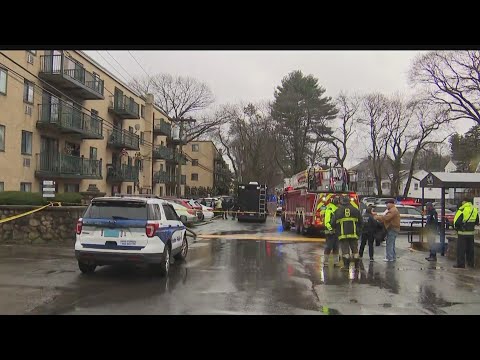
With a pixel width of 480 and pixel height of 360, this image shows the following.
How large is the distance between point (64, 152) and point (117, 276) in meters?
22.4

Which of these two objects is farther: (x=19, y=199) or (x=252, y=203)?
(x=252, y=203)

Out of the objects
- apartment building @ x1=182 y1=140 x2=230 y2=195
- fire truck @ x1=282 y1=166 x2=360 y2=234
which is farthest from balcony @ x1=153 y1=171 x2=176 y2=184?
fire truck @ x1=282 y1=166 x2=360 y2=234

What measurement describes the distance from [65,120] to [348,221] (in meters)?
21.7

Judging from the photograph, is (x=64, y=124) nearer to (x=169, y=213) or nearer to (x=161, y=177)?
(x=169, y=213)

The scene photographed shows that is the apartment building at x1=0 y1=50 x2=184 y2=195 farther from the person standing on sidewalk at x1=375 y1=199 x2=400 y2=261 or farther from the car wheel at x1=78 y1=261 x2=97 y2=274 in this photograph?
the person standing on sidewalk at x1=375 y1=199 x2=400 y2=261

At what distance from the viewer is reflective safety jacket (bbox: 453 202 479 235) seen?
1195cm

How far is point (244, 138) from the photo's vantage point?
71.2m

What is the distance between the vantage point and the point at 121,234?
992 cm

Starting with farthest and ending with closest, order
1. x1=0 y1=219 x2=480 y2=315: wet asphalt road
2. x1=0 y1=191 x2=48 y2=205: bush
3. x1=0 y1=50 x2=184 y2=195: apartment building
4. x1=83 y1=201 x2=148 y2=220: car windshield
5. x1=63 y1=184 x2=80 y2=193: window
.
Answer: x1=63 y1=184 x2=80 y2=193: window → x1=0 y1=50 x2=184 y2=195: apartment building → x1=0 y1=191 x2=48 y2=205: bush → x1=83 y1=201 x2=148 y2=220: car windshield → x1=0 y1=219 x2=480 y2=315: wet asphalt road

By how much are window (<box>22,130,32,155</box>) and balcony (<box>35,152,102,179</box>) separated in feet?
2.72

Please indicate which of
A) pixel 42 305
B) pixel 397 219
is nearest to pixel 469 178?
pixel 397 219

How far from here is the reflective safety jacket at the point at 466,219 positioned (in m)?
11.9

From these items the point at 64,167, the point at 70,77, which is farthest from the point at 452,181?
the point at 64,167
